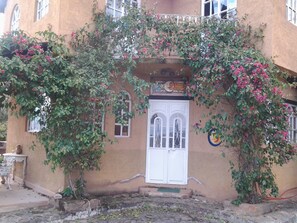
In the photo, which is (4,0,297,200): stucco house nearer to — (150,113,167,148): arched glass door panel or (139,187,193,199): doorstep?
(150,113,167,148): arched glass door panel

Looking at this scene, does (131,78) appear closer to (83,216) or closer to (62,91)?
(62,91)

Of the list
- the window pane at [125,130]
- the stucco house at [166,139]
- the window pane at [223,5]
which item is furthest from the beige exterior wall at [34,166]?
the window pane at [223,5]

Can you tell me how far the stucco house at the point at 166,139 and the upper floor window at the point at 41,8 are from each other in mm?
29

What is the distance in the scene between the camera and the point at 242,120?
273 inches

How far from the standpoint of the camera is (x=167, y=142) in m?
9.20

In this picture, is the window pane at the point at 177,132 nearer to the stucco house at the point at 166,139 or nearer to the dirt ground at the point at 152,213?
the stucco house at the point at 166,139

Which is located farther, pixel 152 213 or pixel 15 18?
pixel 15 18

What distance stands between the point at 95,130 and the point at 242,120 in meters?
3.36

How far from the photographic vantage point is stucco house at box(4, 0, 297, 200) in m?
8.29

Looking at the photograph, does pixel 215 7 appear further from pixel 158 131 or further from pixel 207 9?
pixel 158 131

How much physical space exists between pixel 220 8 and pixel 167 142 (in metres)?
4.28

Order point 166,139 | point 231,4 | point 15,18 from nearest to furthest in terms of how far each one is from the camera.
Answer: point 231,4, point 166,139, point 15,18

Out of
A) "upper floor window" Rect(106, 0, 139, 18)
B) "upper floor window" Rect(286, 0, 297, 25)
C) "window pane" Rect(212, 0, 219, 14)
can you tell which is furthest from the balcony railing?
"upper floor window" Rect(286, 0, 297, 25)

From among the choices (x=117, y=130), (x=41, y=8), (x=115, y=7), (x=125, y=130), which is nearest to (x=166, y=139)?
(x=125, y=130)
